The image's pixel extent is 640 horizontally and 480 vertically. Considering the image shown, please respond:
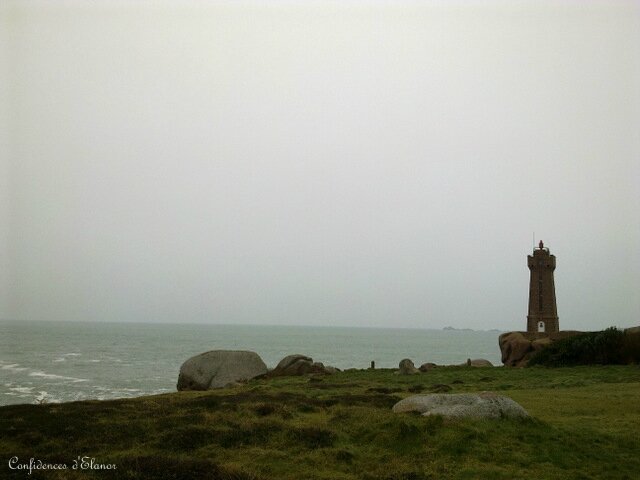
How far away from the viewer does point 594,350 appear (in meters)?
38.8

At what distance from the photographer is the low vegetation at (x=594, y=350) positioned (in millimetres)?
37000

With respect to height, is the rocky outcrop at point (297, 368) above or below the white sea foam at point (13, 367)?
above

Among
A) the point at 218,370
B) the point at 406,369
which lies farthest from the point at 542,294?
the point at 218,370

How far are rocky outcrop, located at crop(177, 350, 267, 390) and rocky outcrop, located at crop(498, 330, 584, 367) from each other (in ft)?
68.5

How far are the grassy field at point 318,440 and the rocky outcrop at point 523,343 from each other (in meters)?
25.2

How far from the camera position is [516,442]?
583 inches

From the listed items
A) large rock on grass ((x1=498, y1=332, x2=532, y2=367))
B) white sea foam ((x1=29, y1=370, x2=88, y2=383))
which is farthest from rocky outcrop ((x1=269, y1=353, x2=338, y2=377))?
white sea foam ((x1=29, y1=370, x2=88, y2=383))

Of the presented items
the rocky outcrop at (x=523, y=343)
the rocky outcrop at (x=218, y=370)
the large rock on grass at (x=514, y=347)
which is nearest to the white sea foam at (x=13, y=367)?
the rocky outcrop at (x=218, y=370)

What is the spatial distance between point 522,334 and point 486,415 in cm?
3645

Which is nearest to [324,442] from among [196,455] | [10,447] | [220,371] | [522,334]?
[196,455]

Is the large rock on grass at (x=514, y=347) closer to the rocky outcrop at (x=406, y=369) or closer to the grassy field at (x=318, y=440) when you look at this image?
the rocky outcrop at (x=406, y=369)

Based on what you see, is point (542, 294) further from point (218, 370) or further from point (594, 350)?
point (218, 370)

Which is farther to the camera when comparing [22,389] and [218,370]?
[22,389]

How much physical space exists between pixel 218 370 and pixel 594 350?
82.0 ft
